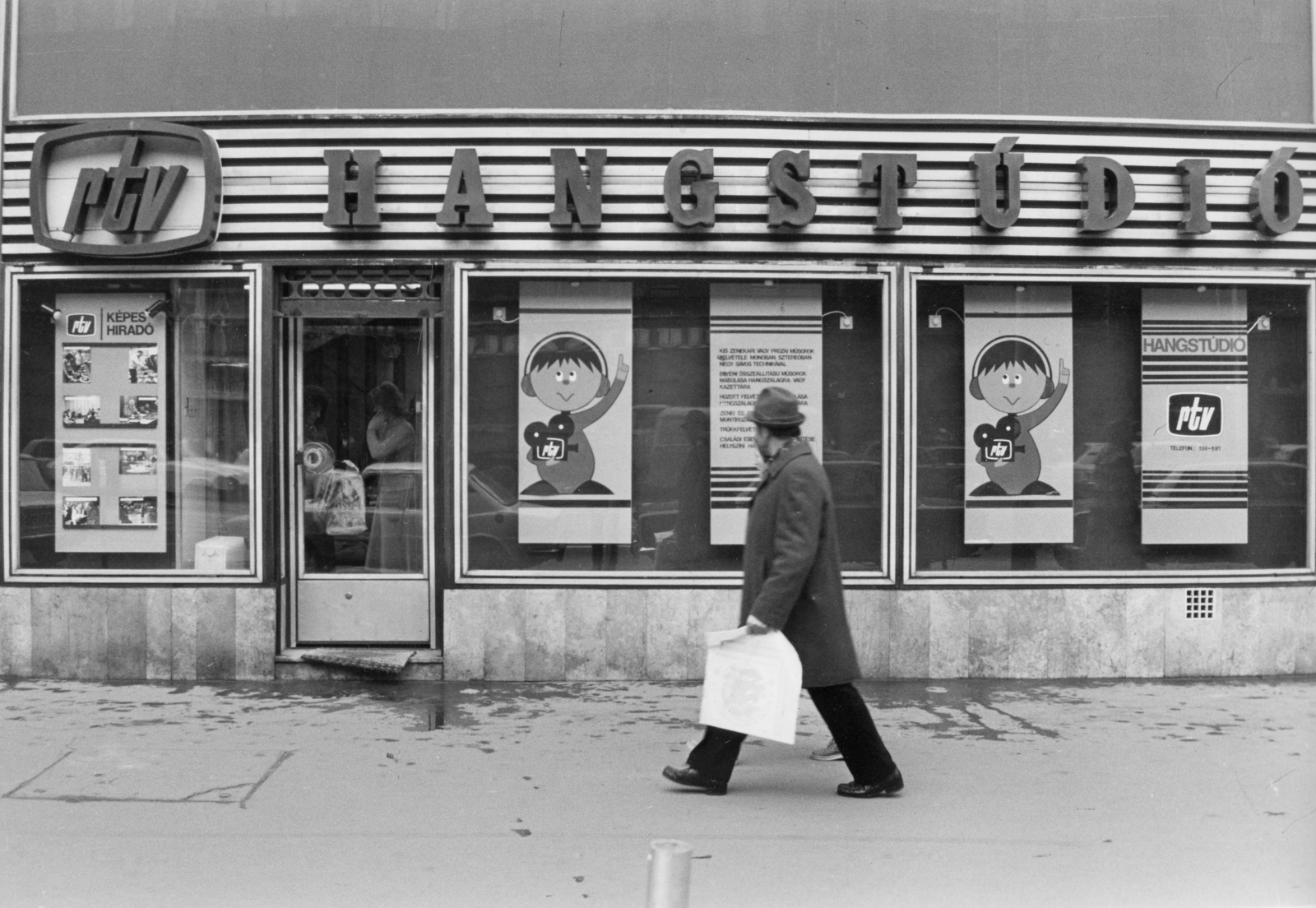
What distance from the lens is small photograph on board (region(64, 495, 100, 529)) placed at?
898 cm

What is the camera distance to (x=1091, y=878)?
5.12m

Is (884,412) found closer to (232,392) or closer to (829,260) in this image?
(829,260)

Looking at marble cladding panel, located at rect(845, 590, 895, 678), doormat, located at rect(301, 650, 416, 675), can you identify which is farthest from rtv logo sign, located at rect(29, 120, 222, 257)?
marble cladding panel, located at rect(845, 590, 895, 678)

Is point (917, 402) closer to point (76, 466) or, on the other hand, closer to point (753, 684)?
point (753, 684)

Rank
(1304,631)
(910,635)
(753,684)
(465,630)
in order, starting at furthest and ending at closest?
1. (1304,631)
2. (910,635)
3. (465,630)
4. (753,684)

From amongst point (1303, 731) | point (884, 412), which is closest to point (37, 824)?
point (884, 412)

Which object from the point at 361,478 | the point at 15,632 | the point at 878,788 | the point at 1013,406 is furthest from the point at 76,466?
the point at 1013,406

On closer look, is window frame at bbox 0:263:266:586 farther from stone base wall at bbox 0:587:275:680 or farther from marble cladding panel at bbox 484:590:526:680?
marble cladding panel at bbox 484:590:526:680

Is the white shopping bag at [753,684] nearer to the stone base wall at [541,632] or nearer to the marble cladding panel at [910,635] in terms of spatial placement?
the stone base wall at [541,632]

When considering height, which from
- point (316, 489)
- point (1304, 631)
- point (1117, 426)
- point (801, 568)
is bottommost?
point (1304, 631)

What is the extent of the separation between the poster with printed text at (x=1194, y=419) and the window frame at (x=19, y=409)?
243 inches

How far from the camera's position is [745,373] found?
8984 mm

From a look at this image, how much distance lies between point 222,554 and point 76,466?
3.98 ft

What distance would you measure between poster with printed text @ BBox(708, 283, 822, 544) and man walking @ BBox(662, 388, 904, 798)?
2.79 meters
